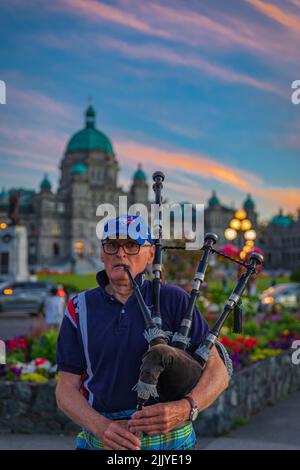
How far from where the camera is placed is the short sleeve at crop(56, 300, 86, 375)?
344cm

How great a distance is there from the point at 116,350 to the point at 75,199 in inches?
5130

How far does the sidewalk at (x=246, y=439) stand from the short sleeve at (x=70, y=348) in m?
4.65

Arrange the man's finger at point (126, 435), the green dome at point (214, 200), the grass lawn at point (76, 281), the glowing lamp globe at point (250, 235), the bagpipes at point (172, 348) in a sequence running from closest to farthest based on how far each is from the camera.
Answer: the bagpipes at point (172, 348) → the man's finger at point (126, 435) → the glowing lamp globe at point (250, 235) → the grass lawn at point (76, 281) → the green dome at point (214, 200)

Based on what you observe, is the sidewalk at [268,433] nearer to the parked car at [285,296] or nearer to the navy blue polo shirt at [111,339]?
the navy blue polo shirt at [111,339]

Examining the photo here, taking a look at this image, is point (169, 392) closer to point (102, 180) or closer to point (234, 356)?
point (234, 356)

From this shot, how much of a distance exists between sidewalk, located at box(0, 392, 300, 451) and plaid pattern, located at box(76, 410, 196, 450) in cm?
462

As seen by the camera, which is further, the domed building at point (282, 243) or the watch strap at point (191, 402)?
the domed building at point (282, 243)

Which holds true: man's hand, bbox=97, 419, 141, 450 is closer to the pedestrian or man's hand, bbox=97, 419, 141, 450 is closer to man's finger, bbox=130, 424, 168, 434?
man's finger, bbox=130, 424, 168, 434

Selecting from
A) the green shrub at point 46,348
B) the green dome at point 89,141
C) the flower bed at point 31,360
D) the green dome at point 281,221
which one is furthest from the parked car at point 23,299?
the green dome at point 281,221

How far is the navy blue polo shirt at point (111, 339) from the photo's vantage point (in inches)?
129

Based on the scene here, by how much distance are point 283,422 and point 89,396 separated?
6774 millimetres

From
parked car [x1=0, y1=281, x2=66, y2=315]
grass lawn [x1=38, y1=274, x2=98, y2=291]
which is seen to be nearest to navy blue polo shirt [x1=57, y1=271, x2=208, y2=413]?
parked car [x1=0, y1=281, x2=66, y2=315]

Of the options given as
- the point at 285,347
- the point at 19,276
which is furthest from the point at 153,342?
the point at 19,276
